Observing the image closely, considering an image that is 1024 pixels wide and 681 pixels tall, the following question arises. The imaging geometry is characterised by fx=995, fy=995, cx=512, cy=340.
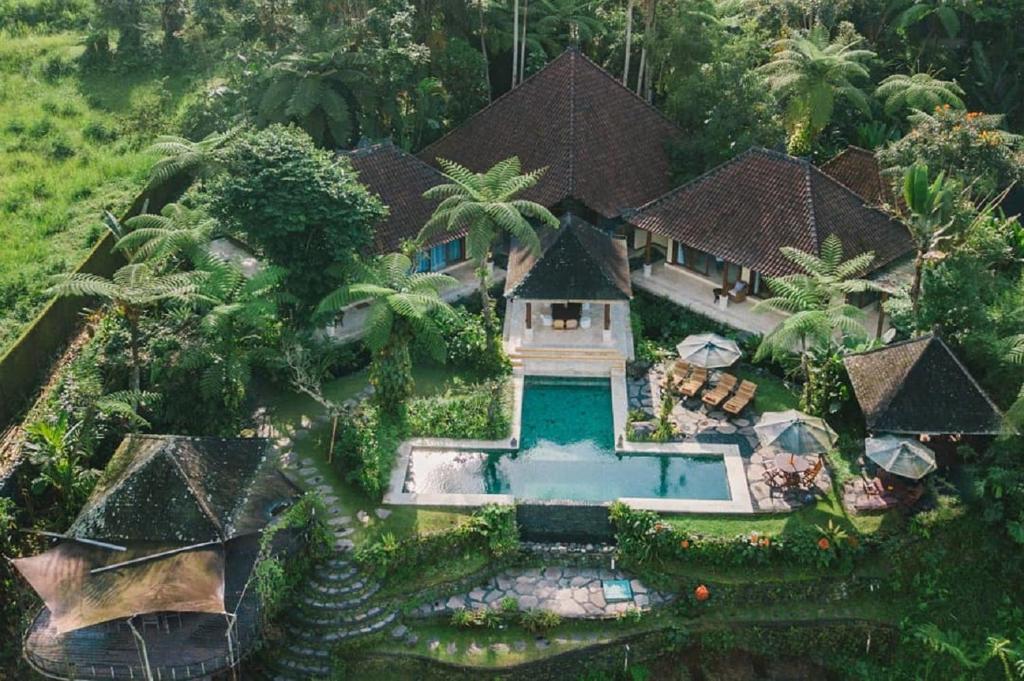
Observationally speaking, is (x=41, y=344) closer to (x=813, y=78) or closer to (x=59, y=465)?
(x=59, y=465)

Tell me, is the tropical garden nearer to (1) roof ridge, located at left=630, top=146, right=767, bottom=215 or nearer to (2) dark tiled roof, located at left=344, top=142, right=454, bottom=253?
(2) dark tiled roof, located at left=344, top=142, right=454, bottom=253

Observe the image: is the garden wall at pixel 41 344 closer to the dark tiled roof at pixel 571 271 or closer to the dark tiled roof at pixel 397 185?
the dark tiled roof at pixel 397 185

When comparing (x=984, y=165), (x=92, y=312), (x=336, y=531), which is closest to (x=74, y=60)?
(x=92, y=312)

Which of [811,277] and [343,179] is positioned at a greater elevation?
[343,179]

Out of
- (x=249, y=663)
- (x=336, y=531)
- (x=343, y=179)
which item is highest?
(x=343, y=179)

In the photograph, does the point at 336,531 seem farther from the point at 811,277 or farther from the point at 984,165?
the point at 984,165
